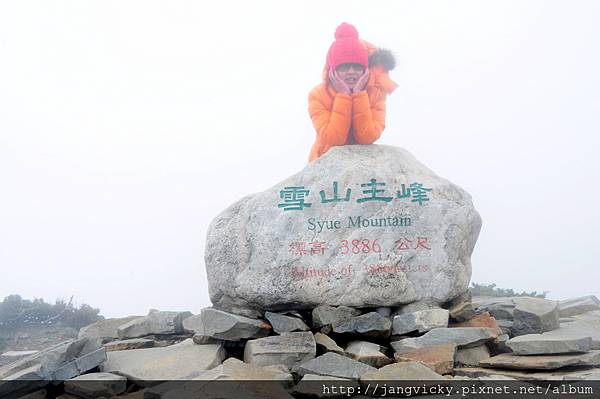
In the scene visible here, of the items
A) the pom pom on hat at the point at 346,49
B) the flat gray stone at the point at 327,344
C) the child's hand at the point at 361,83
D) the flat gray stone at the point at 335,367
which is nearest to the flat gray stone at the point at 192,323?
the flat gray stone at the point at 327,344

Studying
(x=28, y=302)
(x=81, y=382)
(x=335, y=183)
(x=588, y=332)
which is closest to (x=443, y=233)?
(x=335, y=183)

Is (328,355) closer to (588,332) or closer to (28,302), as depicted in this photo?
(588,332)

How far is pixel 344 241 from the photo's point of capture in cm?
842

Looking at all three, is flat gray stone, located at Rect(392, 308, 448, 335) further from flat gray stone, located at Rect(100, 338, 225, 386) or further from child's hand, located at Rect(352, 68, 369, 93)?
child's hand, located at Rect(352, 68, 369, 93)

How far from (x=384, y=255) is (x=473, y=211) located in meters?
1.69

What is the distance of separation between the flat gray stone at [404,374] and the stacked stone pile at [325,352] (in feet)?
0.03

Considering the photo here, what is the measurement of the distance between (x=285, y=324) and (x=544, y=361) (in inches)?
130

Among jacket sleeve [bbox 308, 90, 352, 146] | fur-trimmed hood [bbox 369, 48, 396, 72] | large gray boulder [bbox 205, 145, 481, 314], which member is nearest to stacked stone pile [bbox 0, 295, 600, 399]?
large gray boulder [bbox 205, 145, 481, 314]

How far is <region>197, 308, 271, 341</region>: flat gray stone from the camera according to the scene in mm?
7547

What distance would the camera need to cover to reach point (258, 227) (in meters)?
8.58

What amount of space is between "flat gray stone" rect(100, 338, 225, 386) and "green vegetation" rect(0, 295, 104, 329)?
7276 mm

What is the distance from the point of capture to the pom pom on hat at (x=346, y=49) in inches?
381

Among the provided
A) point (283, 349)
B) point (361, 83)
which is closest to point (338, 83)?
point (361, 83)

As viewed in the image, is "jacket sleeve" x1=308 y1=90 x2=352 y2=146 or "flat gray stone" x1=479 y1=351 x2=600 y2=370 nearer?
"flat gray stone" x1=479 y1=351 x2=600 y2=370
